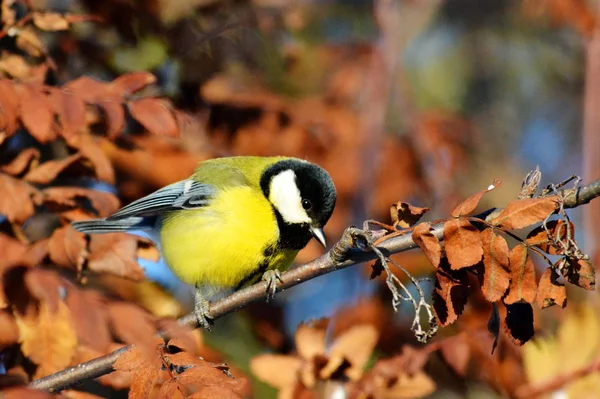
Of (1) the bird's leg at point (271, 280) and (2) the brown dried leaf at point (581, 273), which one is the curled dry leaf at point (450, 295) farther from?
(1) the bird's leg at point (271, 280)

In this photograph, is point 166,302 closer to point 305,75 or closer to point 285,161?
point 285,161

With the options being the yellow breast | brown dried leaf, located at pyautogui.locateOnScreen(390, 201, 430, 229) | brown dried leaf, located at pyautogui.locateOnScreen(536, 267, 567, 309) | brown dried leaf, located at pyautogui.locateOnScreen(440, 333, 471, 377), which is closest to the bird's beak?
the yellow breast

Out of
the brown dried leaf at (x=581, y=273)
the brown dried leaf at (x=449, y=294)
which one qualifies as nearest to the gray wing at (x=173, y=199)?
the brown dried leaf at (x=449, y=294)

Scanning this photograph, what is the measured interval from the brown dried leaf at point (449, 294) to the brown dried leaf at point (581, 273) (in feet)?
0.72

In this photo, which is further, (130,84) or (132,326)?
(130,84)

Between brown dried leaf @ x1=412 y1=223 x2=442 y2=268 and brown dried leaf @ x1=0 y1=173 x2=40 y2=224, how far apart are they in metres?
1.16

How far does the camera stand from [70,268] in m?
2.22

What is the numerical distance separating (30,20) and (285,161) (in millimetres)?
1131

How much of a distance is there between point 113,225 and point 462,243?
5.43ft

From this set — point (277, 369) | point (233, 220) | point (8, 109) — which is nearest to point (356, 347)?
point (277, 369)

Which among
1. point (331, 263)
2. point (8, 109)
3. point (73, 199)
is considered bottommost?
point (73, 199)

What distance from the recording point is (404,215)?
170cm

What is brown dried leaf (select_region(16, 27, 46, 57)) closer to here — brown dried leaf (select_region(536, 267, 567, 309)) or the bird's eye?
→ the bird's eye

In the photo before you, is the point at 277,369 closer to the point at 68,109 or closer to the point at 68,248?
the point at 68,248
